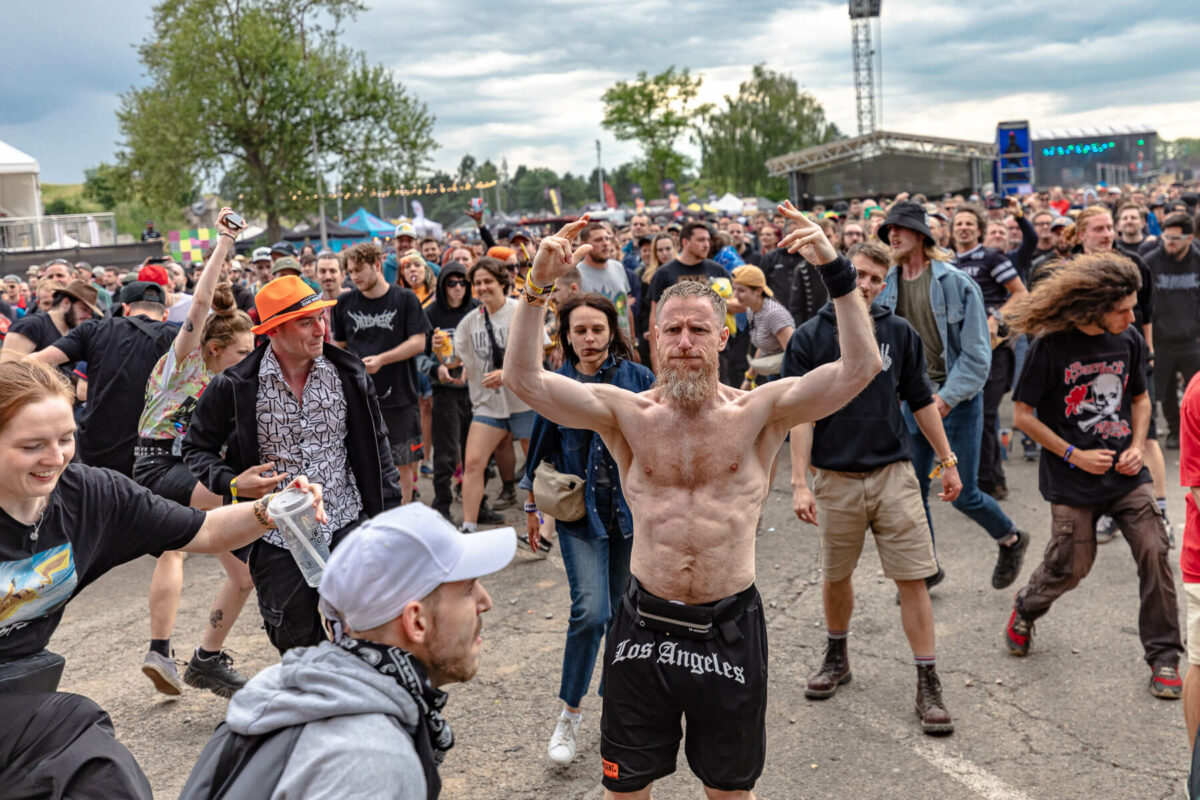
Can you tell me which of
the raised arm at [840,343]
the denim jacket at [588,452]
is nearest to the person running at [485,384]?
the denim jacket at [588,452]

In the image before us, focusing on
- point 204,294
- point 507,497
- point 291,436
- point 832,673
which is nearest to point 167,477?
point 204,294

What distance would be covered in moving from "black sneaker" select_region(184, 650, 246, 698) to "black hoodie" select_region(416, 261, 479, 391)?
3.48m

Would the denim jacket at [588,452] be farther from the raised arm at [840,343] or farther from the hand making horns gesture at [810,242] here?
the hand making horns gesture at [810,242]

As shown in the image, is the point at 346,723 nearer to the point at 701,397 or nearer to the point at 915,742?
the point at 701,397

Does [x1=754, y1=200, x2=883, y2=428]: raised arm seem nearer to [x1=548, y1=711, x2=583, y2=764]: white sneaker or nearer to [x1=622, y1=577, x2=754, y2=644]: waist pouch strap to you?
[x1=622, y1=577, x2=754, y2=644]: waist pouch strap

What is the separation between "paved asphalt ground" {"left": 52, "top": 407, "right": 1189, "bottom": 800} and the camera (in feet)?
13.6

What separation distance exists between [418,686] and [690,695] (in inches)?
58.2

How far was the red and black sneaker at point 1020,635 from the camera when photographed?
520 cm

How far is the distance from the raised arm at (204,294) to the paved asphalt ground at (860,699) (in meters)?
1.83

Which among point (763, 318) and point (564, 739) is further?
point (763, 318)

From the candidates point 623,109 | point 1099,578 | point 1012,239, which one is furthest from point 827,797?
point 623,109

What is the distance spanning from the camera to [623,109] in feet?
180

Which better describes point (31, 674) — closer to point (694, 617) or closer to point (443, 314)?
point (694, 617)

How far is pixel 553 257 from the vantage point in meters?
3.29
